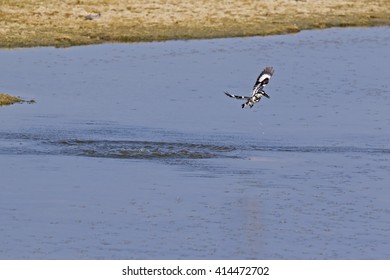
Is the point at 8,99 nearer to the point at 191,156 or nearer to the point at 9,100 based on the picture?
the point at 9,100

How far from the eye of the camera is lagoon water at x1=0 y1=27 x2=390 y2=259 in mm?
20844

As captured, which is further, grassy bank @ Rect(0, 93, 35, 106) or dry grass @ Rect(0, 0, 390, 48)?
dry grass @ Rect(0, 0, 390, 48)

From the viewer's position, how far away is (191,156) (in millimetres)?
27203

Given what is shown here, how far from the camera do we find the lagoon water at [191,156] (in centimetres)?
2084

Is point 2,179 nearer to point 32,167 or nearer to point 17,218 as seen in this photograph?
point 32,167

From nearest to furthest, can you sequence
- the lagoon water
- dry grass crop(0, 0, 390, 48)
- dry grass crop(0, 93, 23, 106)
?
the lagoon water → dry grass crop(0, 93, 23, 106) → dry grass crop(0, 0, 390, 48)

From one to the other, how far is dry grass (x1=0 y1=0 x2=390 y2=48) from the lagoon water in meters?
1.78

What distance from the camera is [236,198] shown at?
77.4ft

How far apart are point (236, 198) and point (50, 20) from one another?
2418 centimetres

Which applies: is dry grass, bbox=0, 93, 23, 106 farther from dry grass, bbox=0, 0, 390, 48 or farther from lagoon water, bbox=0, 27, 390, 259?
dry grass, bbox=0, 0, 390, 48

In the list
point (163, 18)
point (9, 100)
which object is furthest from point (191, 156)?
point (163, 18)

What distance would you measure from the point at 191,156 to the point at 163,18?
72.0 feet

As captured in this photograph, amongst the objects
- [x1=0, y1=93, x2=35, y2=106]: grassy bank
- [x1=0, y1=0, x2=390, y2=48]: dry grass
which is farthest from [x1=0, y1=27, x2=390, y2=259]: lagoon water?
[x1=0, y1=0, x2=390, y2=48]: dry grass
